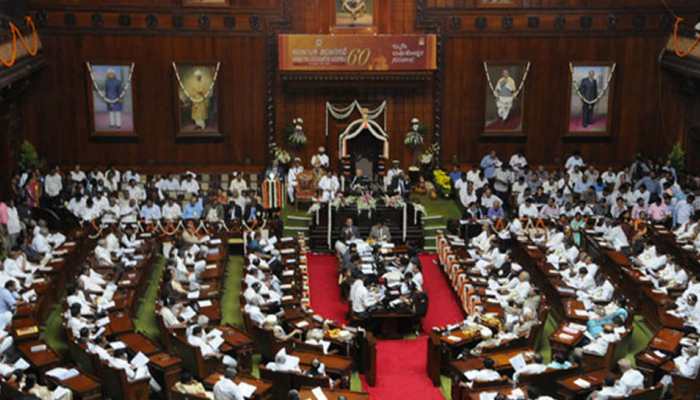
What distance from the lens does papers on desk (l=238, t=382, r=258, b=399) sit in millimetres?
15016

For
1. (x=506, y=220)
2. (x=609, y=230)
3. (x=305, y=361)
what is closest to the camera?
(x=305, y=361)

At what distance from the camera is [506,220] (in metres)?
25.8

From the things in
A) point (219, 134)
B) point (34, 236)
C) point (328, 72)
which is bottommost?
point (34, 236)

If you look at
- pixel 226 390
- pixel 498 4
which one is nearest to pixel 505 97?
pixel 498 4

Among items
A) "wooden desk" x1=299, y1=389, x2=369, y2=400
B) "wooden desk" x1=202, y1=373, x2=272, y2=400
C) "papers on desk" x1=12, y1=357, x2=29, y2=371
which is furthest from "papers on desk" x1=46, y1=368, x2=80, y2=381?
"wooden desk" x1=299, y1=389, x2=369, y2=400

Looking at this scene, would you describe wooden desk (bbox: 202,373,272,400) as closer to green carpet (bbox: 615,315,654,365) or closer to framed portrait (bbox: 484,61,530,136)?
green carpet (bbox: 615,315,654,365)

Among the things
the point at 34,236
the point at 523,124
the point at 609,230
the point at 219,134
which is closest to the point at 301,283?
the point at 34,236

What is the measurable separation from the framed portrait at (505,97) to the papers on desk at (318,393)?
17560 millimetres

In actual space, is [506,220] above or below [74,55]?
below

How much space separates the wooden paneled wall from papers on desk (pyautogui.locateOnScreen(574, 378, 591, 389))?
16237 millimetres

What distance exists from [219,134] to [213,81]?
179 centimetres

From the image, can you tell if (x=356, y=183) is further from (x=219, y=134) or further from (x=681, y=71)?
(x=681, y=71)

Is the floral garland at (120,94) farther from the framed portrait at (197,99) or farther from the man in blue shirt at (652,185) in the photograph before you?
the man in blue shirt at (652,185)

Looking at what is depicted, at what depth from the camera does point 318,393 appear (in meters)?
15.1
